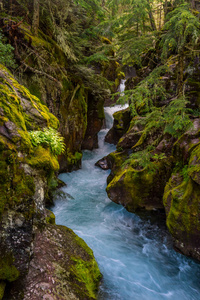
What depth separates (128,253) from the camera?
6.57m

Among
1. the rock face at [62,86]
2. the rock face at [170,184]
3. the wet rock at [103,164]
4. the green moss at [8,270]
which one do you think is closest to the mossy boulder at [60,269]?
the green moss at [8,270]

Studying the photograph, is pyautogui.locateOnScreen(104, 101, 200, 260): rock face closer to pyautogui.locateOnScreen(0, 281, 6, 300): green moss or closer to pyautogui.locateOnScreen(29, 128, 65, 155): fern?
pyautogui.locateOnScreen(29, 128, 65, 155): fern

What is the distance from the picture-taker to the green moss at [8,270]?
2.83 m

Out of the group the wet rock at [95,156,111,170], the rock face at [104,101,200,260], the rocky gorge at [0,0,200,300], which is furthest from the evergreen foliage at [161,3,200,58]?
the wet rock at [95,156,111,170]

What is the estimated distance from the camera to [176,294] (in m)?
5.11

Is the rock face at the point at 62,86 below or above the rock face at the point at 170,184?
above

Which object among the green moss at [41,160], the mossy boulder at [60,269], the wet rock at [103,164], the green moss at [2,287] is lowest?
the wet rock at [103,164]

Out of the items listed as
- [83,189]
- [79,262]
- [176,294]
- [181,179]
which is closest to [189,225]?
[181,179]

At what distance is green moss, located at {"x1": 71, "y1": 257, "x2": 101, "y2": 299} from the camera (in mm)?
3896

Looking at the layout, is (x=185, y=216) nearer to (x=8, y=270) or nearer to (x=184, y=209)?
(x=184, y=209)

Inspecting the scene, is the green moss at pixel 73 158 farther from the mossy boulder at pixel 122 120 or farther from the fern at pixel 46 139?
the fern at pixel 46 139

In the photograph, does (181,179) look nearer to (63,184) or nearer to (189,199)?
(189,199)

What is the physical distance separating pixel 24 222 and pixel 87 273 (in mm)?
2205

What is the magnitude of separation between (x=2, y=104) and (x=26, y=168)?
122 centimetres
